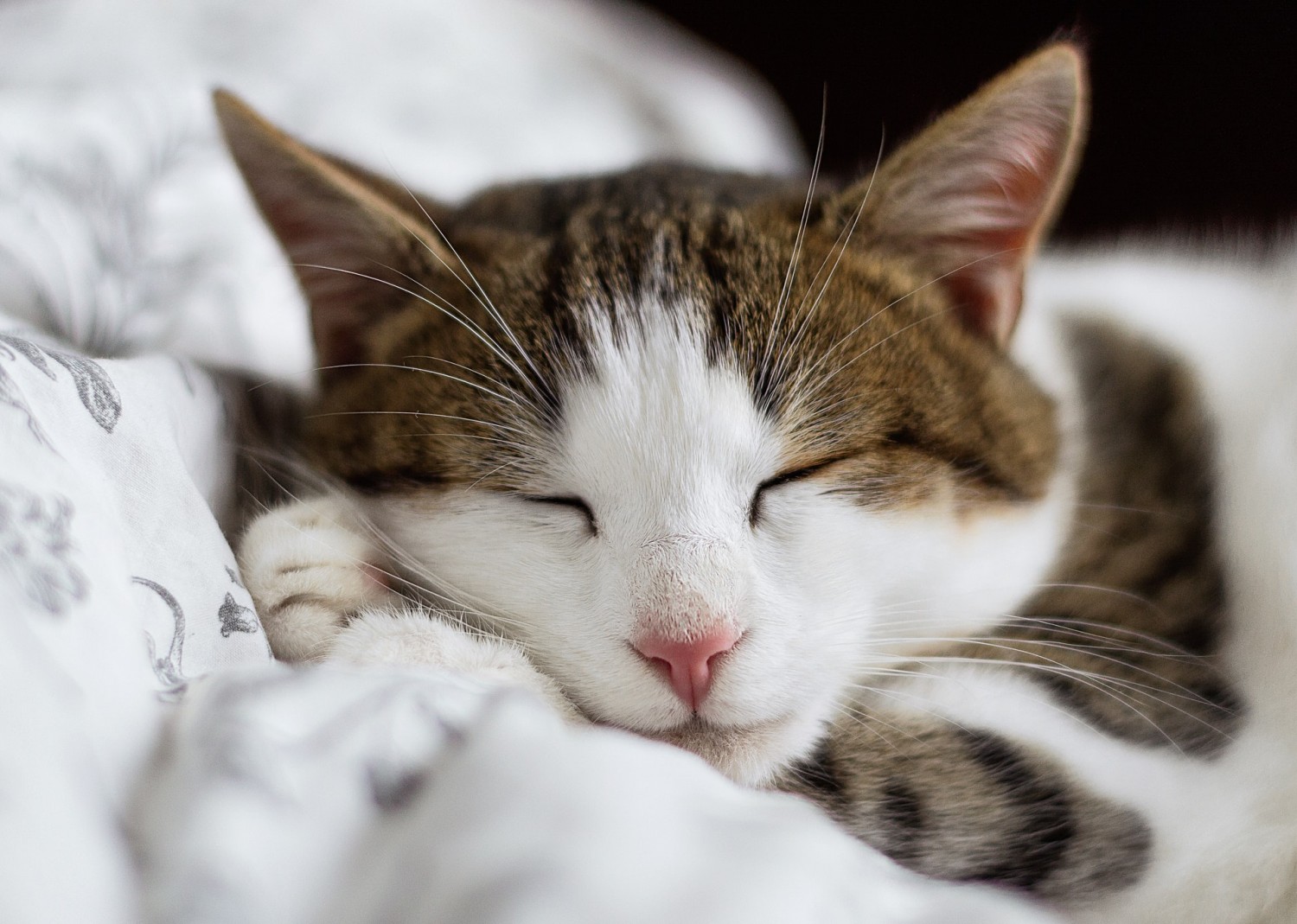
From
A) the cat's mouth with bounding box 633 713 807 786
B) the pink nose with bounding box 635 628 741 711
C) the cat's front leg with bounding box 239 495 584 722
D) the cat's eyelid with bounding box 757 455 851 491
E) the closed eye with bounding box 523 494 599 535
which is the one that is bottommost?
the cat's mouth with bounding box 633 713 807 786

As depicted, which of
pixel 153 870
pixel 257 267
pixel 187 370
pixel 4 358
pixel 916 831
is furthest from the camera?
pixel 257 267

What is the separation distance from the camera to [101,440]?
2.01 ft

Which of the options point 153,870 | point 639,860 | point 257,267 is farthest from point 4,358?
point 257,267

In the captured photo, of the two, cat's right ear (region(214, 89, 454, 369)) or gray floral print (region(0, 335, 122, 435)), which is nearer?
gray floral print (region(0, 335, 122, 435))

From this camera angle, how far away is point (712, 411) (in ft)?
2.32

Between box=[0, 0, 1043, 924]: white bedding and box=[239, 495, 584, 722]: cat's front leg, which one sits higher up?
box=[0, 0, 1043, 924]: white bedding

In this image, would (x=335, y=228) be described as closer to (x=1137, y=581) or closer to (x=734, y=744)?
(x=734, y=744)

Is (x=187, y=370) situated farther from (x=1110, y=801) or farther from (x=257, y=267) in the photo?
(x=1110, y=801)

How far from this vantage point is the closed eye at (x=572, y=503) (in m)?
0.73

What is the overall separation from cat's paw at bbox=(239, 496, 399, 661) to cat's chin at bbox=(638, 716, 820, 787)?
0.24 m

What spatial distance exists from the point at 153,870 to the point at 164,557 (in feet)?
0.78

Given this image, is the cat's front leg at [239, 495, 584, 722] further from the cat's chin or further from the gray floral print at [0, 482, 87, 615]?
the gray floral print at [0, 482, 87, 615]

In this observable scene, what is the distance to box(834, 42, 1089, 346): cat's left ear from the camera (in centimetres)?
77

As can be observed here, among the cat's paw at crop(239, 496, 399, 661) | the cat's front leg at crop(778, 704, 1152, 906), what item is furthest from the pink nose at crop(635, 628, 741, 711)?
the cat's paw at crop(239, 496, 399, 661)
